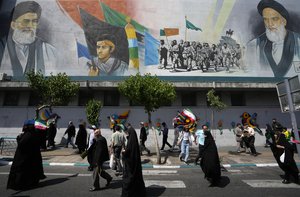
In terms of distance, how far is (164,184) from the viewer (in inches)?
254

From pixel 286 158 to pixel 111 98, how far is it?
13.9 m

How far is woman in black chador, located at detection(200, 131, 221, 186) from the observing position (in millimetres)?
6316

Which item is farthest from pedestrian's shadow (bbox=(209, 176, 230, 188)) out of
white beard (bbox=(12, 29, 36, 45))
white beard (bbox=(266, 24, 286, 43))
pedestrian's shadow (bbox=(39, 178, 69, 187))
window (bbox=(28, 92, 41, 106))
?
white beard (bbox=(12, 29, 36, 45))

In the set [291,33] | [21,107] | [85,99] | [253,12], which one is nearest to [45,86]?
[85,99]

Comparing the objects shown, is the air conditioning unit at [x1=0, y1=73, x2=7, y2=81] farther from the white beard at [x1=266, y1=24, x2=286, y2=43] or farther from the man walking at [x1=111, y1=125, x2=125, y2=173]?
the white beard at [x1=266, y1=24, x2=286, y2=43]

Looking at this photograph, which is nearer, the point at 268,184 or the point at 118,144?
the point at 268,184

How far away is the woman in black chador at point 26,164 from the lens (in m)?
5.89

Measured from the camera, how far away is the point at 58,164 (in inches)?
392

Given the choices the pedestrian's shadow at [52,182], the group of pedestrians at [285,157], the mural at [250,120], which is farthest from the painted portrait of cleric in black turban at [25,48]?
the group of pedestrians at [285,157]

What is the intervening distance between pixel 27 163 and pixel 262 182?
24.1 feet

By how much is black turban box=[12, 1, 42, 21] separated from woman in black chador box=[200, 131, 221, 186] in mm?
20805

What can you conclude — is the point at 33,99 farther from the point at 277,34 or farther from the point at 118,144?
the point at 277,34

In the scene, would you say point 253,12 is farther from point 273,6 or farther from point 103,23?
point 103,23

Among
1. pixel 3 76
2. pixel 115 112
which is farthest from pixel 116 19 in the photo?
pixel 3 76
